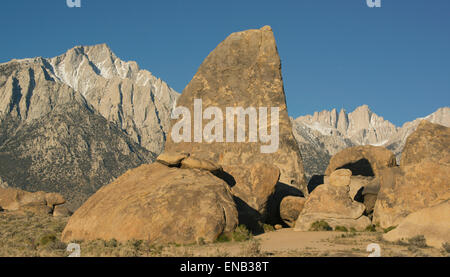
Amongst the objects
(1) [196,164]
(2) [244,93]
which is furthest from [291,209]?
(2) [244,93]

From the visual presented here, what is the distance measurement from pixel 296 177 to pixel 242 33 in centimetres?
1198

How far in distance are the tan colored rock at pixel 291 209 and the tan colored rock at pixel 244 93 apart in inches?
204

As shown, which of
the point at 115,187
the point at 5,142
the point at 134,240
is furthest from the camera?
the point at 5,142

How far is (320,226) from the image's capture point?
20.3 meters

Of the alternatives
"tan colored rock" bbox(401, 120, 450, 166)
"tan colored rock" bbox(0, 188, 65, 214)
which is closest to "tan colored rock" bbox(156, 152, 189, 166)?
"tan colored rock" bbox(0, 188, 65, 214)

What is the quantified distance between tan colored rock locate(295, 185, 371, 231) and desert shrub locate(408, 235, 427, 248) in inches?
249

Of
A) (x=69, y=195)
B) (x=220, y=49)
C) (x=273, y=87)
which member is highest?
(x=220, y=49)

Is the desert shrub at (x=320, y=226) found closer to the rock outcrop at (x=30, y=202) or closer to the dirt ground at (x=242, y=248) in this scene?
the dirt ground at (x=242, y=248)

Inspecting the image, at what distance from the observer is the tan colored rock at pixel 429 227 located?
45.0 ft

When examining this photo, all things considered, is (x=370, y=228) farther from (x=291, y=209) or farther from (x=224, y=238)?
(x=224, y=238)

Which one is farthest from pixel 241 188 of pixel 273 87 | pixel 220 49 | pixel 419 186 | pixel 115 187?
pixel 220 49

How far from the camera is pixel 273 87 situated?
33.0 meters

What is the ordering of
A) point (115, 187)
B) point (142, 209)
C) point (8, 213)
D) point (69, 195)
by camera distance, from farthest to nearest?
point (69, 195) < point (8, 213) < point (115, 187) < point (142, 209)

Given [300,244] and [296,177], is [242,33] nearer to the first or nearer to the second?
[296,177]
